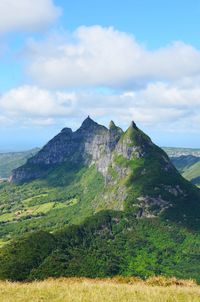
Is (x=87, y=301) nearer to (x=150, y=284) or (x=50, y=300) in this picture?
(x=50, y=300)

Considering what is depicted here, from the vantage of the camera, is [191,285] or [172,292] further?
[191,285]

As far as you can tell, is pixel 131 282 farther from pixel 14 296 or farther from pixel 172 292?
pixel 14 296

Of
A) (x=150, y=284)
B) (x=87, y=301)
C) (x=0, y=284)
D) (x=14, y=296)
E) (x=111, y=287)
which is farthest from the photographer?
(x=150, y=284)

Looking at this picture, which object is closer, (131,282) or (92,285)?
(92,285)

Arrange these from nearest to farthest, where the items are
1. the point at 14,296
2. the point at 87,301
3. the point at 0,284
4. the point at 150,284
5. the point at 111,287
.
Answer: the point at 87,301 → the point at 14,296 → the point at 111,287 → the point at 0,284 → the point at 150,284

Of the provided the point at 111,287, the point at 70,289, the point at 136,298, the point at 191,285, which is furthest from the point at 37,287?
the point at 191,285

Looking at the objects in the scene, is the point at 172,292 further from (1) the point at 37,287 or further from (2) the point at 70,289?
(1) the point at 37,287

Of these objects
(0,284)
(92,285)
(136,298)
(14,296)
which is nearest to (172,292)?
(136,298)

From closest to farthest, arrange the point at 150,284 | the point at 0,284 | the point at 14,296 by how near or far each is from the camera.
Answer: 1. the point at 14,296
2. the point at 0,284
3. the point at 150,284

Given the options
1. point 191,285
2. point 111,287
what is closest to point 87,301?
point 111,287
